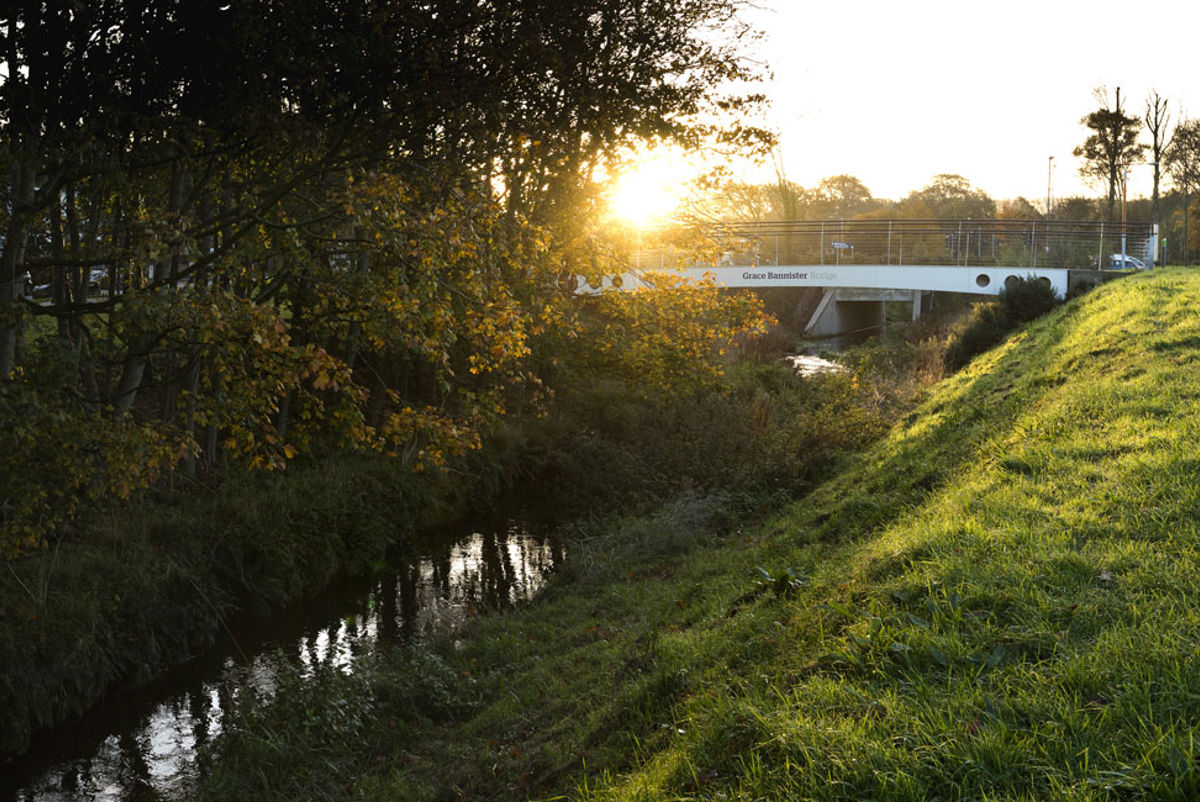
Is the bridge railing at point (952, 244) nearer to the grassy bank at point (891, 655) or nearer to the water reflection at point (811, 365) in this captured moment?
the water reflection at point (811, 365)

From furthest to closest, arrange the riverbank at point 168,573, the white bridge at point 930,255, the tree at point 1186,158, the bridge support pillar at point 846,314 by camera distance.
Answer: the tree at point 1186,158
the bridge support pillar at point 846,314
the white bridge at point 930,255
the riverbank at point 168,573

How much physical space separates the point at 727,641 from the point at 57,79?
23.8ft

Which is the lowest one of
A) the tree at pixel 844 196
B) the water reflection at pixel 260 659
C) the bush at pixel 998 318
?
the water reflection at pixel 260 659

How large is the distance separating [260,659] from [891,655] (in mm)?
7632

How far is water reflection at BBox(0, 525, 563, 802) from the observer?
752 cm

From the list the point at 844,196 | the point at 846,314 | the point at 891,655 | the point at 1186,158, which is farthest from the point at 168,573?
the point at 844,196

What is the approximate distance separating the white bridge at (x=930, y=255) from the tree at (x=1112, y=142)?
15097mm

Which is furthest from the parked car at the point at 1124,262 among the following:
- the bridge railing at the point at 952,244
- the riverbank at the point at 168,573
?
the riverbank at the point at 168,573

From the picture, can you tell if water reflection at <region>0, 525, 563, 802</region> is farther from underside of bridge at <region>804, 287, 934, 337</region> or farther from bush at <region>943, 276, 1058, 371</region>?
underside of bridge at <region>804, 287, 934, 337</region>

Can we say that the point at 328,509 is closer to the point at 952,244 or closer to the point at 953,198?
the point at 952,244

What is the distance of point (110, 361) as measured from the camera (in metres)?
10.4

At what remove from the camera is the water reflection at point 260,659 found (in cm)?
752

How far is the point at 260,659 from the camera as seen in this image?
32.5 ft

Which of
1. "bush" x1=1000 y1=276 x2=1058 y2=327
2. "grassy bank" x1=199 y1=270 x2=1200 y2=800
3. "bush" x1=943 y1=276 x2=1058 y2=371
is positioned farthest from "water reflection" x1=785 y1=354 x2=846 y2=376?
"grassy bank" x1=199 y1=270 x2=1200 y2=800
